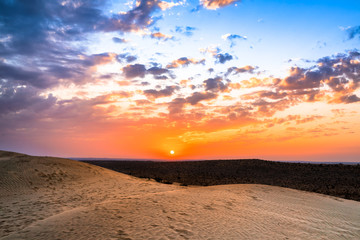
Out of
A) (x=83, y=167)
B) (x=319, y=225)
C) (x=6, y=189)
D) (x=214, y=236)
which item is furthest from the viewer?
(x=83, y=167)

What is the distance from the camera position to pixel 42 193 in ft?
49.8

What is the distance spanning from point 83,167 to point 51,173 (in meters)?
4.34

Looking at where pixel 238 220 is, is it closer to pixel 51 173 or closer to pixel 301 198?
pixel 301 198

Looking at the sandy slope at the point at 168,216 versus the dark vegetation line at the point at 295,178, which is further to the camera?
the dark vegetation line at the point at 295,178

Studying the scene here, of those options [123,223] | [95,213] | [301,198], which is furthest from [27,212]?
[301,198]

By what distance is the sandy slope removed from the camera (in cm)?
709

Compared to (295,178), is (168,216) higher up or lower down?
higher up

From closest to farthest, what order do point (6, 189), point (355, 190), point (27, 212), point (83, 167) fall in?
point (27, 212)
point (6, 189)
point (355, 190)
point (83, 167)

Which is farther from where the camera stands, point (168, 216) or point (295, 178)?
point (295, 178)

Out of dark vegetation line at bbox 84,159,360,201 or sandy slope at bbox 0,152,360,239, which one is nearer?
sandy slope at bbox 0,152,360,239

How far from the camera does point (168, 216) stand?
8.32 meters

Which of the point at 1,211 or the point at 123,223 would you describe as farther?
the point at 1,211

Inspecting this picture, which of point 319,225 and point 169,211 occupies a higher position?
point 169,211

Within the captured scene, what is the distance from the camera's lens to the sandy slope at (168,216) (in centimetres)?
709
